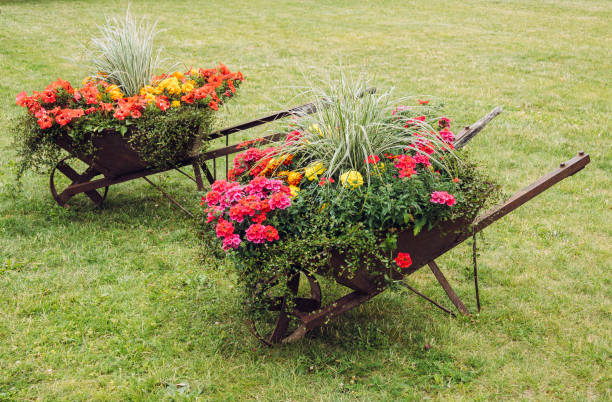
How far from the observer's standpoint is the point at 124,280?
376 centimetres

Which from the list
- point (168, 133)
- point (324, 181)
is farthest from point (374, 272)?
point (168, 133)

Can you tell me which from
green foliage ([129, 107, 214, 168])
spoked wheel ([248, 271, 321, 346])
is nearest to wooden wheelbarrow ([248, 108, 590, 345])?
spoked wheel ([248, 271, 321, 346])

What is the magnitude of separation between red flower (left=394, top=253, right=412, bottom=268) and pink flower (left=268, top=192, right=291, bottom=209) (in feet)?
2.04

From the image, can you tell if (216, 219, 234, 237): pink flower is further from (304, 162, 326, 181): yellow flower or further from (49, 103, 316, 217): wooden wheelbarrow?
(49, 103, 316, 217): wooden wheelbarrow

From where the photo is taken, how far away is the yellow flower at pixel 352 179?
290 centimetres

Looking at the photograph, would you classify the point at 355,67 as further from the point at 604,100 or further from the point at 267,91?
the point at 604,100

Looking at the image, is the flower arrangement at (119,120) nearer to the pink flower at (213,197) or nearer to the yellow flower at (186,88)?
the yellow flower at (186,88)

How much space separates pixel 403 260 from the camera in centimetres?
282

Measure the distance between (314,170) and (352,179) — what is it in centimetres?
26

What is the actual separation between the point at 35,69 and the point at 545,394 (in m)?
9.59

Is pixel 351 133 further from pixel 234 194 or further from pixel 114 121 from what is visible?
pixel 114 121

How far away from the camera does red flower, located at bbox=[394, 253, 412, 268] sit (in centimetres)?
281

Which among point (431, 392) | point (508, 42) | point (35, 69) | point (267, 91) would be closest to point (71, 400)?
point (431, 392)

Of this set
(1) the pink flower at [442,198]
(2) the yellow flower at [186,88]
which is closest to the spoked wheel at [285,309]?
(1) the pink flower at [442,198]
